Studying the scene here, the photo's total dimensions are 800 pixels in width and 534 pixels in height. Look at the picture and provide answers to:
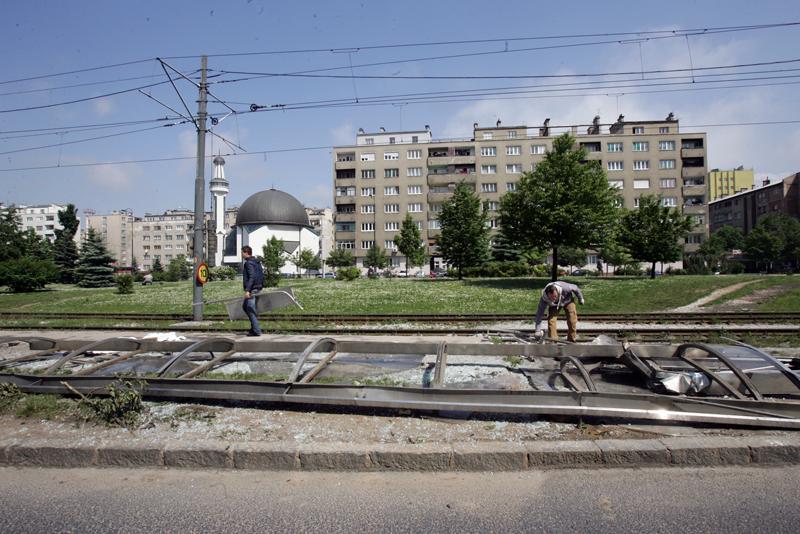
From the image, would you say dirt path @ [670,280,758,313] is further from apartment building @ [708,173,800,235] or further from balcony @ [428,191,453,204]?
apartment building @ [708,173,800,235]

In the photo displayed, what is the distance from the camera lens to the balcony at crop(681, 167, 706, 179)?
69.7m

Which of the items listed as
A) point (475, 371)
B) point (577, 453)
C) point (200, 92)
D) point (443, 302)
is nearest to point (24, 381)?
point (475, 371)

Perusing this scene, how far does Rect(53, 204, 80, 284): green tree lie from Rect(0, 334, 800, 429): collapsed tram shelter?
169 feet

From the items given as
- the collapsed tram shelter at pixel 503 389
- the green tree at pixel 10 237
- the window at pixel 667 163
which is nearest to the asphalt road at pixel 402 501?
the collapsed tram shelter at pixel 503 389

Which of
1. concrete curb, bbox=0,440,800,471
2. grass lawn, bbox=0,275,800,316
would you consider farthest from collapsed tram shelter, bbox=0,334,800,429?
grass lawn, bbox=0,275,800,316

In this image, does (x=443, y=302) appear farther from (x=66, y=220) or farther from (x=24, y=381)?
(x=66, y=220)

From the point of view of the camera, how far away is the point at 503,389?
16.8 feet

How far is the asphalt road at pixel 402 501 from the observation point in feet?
10.4

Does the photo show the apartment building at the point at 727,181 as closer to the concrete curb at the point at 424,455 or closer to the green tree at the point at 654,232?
the green tree at the point at 654,232

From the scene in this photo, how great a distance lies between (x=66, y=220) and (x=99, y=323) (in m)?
57.7

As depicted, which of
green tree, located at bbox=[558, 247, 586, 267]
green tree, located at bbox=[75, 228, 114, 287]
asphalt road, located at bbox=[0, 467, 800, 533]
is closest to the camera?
asphalt road, located at bbox=[0, 467, 800, 533]

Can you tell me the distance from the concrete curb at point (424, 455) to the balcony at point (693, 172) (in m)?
78.0

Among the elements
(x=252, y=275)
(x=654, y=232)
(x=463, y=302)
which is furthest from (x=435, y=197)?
(x=252, y=275)

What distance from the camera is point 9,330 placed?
14414mm
